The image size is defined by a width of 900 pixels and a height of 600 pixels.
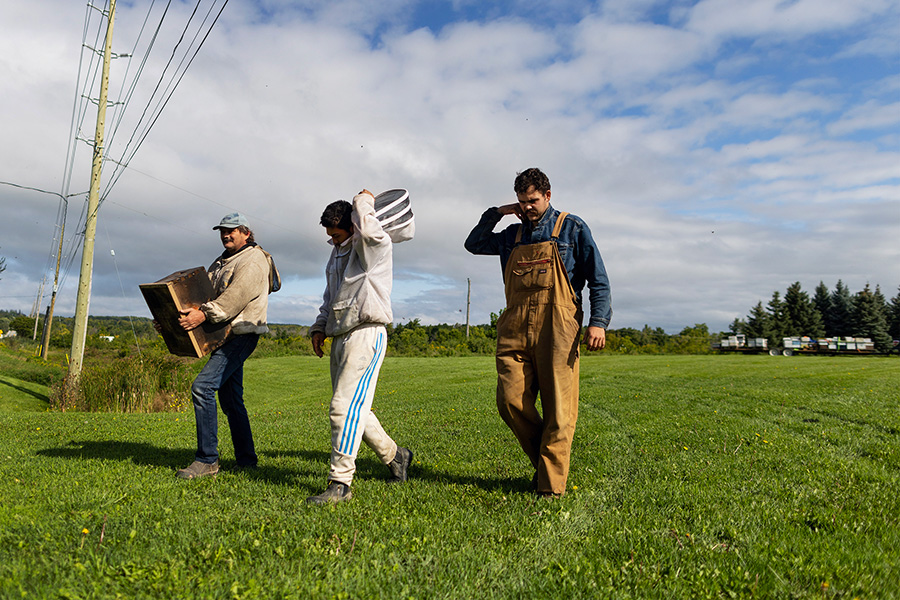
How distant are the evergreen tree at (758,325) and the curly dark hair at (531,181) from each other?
5905 centimetres

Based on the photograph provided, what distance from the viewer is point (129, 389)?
43.3 feet

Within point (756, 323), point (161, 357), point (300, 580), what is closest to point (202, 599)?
point (300, 580)

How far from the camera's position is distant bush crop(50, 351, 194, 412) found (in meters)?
13.1

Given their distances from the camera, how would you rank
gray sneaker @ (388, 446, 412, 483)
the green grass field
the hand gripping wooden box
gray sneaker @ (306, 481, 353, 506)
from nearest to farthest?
the green grass field < gray sneaker @ (306, 481, 353, 506) < gray sneaker @ (388, 446, 412, 483) < the hand gripping wooden box

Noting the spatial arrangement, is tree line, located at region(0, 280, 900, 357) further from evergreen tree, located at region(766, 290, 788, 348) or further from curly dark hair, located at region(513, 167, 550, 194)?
curly dark hair, located at region(513, 167, 550, 194)

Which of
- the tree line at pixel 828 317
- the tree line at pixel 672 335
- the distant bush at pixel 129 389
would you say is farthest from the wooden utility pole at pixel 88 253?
the tree line at pixel 828 317

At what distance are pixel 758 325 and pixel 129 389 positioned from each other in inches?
2244

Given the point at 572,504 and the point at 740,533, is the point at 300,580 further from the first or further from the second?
the point at 740,533

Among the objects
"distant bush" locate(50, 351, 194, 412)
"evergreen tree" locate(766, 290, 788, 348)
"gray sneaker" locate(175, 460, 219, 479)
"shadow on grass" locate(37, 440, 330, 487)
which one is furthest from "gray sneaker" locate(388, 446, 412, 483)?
"evergreen tree" locate(766, 290, 788, 348)

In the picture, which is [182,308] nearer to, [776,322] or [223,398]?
[223,398]

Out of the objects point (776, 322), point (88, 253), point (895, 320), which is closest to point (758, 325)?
point (776, 322)

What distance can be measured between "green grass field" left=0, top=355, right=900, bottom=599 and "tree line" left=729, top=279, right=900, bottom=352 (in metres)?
55.9

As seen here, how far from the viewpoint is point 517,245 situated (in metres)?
4.60

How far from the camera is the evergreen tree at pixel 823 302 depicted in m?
61.0
